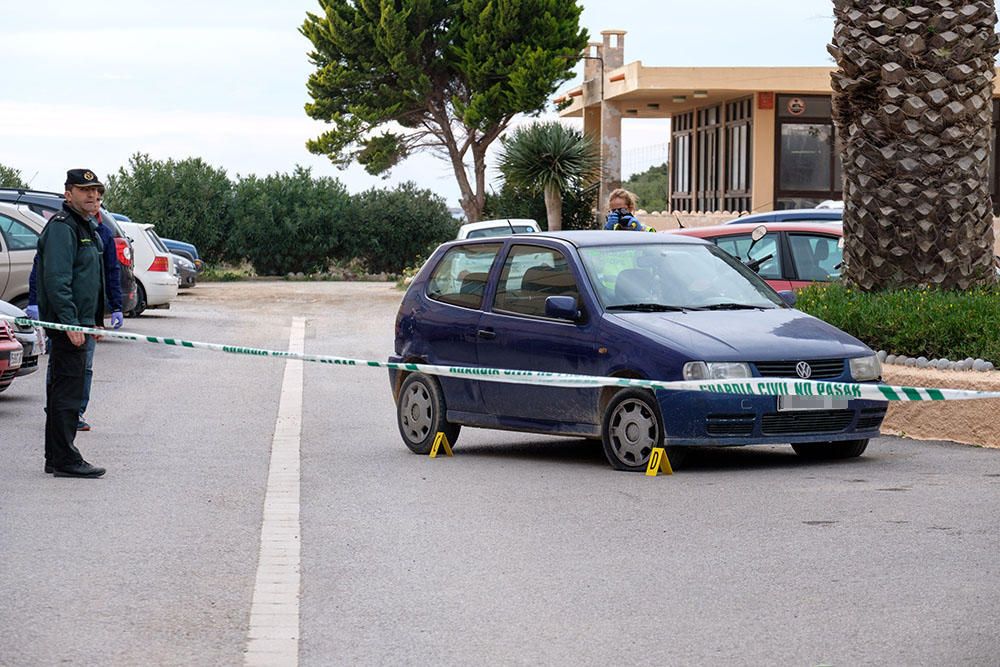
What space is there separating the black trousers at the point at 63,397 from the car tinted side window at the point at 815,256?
8169 mm

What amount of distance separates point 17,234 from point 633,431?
12.8 meters

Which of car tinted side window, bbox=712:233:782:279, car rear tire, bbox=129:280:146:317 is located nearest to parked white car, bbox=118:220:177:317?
car rear tire, bbox=129:280:146:317

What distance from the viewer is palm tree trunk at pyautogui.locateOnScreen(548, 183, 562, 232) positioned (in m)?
41.4

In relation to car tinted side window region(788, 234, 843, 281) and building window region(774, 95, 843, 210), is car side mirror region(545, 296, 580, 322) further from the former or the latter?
building window region(774, 95, 843, 210)

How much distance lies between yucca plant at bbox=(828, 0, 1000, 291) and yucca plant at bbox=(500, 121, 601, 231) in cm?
2642

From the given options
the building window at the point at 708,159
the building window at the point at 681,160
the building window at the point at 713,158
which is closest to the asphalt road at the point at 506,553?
the building window at the point at 713,158

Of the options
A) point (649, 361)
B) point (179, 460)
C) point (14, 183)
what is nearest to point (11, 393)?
point (179, 460)

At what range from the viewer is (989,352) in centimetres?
1282

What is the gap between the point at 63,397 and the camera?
1072 cm

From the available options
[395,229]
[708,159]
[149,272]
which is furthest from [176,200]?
[149,272]

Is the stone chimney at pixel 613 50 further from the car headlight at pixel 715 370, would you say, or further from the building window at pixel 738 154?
the car headlight at pixel 715 370

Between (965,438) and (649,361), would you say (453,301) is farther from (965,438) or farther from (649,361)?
(965,438)

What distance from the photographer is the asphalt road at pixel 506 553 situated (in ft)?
20.0

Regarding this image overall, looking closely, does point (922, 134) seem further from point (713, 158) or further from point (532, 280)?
point (713, 158)
